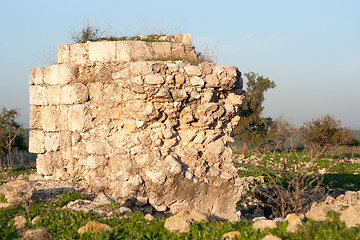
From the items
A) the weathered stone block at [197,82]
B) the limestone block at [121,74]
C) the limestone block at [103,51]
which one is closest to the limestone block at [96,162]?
the limestone block at [121,74]

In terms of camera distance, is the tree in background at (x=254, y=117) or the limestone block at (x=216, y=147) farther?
the tree in background at (x=254, y=117)

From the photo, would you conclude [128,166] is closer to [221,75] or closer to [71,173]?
[71,173]

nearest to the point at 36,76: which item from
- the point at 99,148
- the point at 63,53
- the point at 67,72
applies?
the point at 63,53

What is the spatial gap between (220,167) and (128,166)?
5.52 ft

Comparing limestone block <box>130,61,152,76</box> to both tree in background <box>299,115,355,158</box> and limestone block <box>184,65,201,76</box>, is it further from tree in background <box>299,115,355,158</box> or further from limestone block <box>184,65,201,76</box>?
tree in background <box>299,115,355,158</box>

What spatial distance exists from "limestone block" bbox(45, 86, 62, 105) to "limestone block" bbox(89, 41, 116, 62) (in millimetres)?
904

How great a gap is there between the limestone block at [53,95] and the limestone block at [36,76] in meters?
0.33

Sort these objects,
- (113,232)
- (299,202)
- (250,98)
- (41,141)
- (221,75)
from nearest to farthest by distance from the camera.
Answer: (113,232)
(299,202)
(221,75)
(41,141)
(250,98)

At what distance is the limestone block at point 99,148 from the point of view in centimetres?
586

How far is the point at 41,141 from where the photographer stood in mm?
6684

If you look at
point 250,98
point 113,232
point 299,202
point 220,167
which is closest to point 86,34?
point 220,167

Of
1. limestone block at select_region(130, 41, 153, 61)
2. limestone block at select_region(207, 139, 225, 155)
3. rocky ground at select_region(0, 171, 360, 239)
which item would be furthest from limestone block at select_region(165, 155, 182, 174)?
limestone block at select_region(130, 41, 153, 61)

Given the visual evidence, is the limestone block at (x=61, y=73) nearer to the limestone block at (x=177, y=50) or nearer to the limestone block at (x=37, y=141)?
the limestone block at (x=37, y=141)

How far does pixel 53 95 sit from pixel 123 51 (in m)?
1.67
